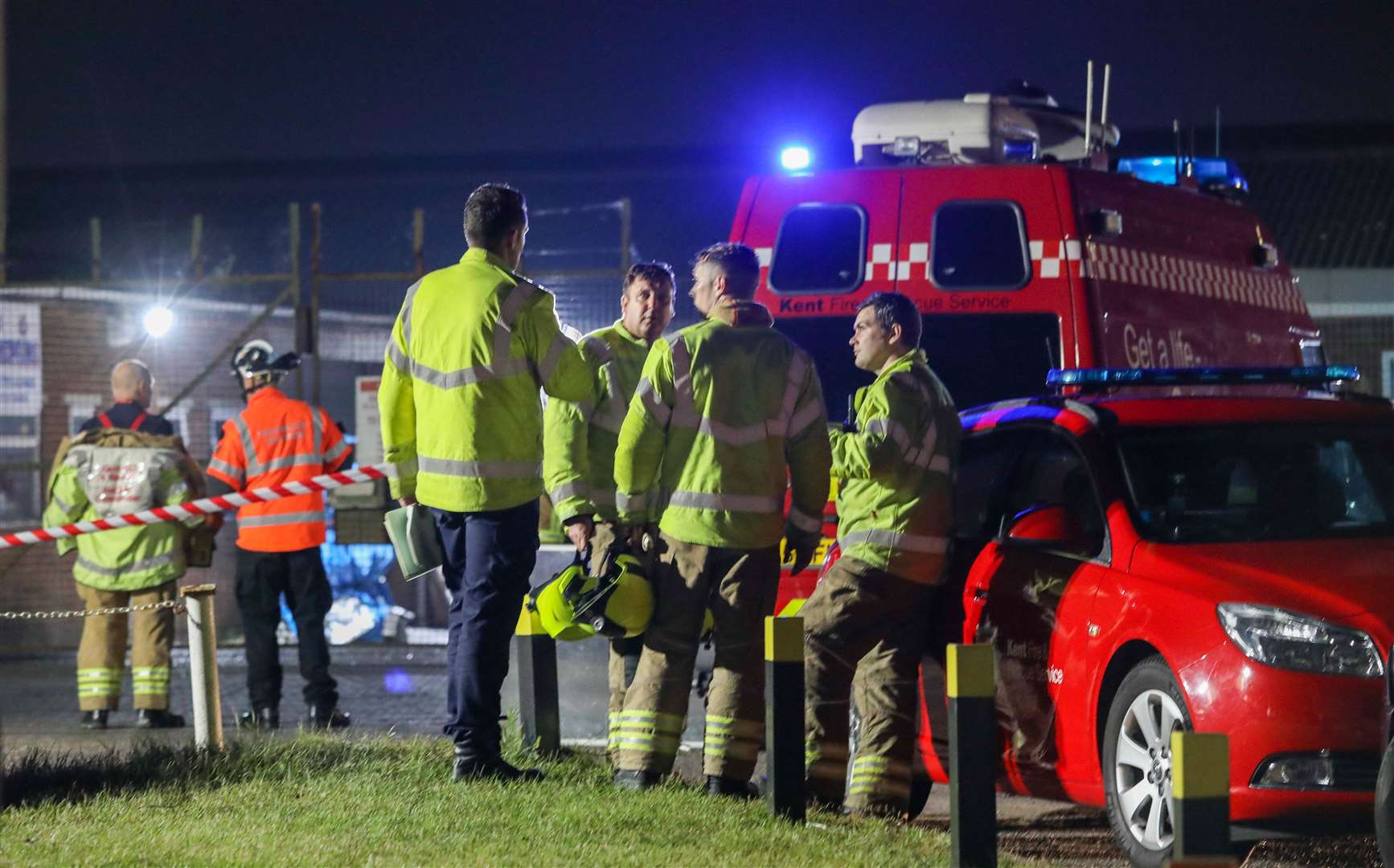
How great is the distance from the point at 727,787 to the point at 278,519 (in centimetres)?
402

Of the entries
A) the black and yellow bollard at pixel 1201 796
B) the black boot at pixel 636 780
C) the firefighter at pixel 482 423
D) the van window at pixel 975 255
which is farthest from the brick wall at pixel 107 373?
the black and yellow bollard at pixel 1201 796

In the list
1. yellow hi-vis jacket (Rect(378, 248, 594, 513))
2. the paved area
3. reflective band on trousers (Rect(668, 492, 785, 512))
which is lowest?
the paved area

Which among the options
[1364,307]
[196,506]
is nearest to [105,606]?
[196,506]

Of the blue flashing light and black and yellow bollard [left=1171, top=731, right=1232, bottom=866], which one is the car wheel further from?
the blue flashing light

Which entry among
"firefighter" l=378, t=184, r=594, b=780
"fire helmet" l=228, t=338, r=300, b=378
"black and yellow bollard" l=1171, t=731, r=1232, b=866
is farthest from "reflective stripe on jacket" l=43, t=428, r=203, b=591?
"black and yellow bollard" l=1171, t=731, r=1232, b=866

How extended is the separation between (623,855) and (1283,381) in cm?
304

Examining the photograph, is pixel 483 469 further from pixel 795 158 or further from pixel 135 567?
pixel 135 567

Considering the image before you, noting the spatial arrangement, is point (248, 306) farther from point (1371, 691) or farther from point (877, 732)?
point (1371, 691)

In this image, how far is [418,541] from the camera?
6.52 m

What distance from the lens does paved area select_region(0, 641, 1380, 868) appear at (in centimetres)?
625

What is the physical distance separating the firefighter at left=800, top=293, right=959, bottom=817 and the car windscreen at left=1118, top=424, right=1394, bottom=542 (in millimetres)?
681

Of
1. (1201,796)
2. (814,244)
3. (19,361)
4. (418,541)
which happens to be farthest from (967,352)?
(19,361)

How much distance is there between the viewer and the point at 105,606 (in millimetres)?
9828

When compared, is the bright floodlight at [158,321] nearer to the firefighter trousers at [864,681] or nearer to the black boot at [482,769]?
the black boot at [482,769]
